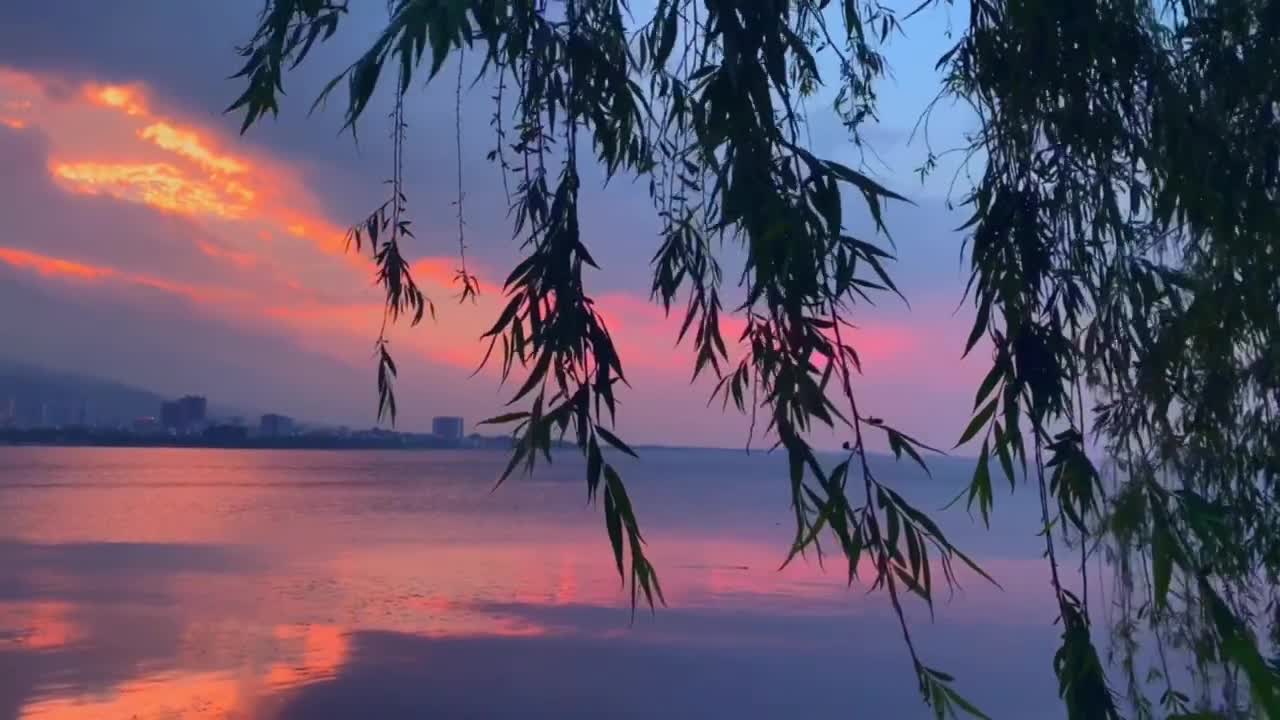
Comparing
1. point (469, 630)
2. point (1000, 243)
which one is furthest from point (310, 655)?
point (1000, 243)

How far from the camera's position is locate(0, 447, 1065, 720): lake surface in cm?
730

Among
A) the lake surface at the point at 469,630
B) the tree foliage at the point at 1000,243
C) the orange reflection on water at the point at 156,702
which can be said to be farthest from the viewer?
the lake surface at the point at 469,630

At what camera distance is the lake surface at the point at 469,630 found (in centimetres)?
730

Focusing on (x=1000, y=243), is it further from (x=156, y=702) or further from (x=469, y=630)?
(x=469, y=630)

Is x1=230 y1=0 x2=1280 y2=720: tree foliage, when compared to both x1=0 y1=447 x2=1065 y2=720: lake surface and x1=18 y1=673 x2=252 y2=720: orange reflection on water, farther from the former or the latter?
x1=18 y1=673 x2=252 y2=720: orange reflection on water

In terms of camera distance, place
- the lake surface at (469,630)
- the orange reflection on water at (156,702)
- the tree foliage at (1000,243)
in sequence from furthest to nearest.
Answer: the lake surface at (469,630) → the orange reflection on water at (156,702) → the tree foliage at (1000,243)

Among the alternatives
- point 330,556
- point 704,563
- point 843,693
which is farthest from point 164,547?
point 843,693

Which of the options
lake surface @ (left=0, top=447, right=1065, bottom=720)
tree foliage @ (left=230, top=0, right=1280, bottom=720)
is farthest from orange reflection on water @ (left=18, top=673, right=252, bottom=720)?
tree foliage @ (left=230, top=0, right=1280, bottom=720)

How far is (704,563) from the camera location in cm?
1423

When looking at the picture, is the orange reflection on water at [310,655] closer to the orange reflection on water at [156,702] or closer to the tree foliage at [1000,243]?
the orange reflection on water at [156,702]

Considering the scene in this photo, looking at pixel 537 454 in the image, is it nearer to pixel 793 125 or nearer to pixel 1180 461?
pixel 793 125

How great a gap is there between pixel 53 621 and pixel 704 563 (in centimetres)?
673

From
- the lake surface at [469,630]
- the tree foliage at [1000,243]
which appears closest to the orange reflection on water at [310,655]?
the lake surface at [469,630]

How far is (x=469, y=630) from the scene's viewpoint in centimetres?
938
